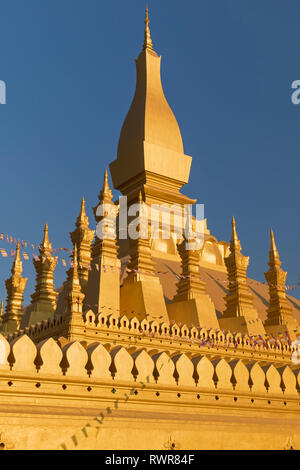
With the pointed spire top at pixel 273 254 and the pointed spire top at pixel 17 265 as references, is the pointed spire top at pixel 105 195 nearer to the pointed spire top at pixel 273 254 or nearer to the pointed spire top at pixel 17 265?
the pointed spire top at pixel 17 265

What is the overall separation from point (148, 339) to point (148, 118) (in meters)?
17.2

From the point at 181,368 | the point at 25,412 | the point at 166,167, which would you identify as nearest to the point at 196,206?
the point at 166,167

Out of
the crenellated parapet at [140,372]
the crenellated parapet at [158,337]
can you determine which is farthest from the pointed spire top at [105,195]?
the crenellated parapet at [140,372]

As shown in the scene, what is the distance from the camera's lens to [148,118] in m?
30.9

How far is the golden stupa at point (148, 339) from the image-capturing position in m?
8.02

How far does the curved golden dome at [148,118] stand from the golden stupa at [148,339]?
0.08 m

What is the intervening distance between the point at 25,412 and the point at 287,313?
56.7ft

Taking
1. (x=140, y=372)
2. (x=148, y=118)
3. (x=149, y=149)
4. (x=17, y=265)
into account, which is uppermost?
(x=148, y=118)

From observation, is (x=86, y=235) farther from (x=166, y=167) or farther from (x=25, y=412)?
(x=25, y=412)

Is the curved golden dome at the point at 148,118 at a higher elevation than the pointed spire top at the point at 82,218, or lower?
higher

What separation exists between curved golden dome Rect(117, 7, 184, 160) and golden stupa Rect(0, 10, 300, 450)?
85mm

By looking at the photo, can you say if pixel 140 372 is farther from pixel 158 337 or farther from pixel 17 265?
pixel 17 265

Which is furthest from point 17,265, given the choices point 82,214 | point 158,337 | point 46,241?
point 158,337

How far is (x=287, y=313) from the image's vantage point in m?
23.0
